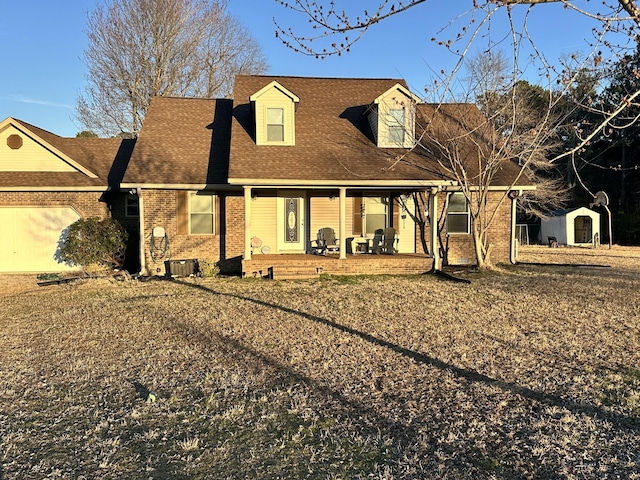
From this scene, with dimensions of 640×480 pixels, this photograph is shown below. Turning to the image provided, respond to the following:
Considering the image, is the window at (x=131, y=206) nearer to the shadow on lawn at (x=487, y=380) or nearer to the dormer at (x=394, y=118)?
the dormer at (x=394, y=118)

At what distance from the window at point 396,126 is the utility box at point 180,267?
7.41 m

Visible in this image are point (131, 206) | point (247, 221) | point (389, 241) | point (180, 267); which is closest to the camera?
point (247, 221)

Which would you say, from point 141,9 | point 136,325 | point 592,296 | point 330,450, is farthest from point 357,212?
point 141,9

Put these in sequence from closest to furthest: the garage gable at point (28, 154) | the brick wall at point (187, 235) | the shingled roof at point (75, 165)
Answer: the brick wall at point (187, 235), the shingled roof at point (75, 165), the garage gable at point (28, 154)

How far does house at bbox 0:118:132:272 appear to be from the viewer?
14.5 meters

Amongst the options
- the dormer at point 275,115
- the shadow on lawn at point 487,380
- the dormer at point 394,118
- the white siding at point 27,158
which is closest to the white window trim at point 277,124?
the dormer at point 275,115

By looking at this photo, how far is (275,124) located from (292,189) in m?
2.15

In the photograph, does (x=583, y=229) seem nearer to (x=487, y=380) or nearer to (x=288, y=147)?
(x=288, y=147)

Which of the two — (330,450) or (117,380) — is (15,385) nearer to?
(117,380)

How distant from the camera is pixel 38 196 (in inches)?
575

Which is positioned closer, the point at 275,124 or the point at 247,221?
the point at 247,221

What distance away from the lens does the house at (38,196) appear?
47.6 feet

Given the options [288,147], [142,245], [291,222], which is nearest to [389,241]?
[291,222]

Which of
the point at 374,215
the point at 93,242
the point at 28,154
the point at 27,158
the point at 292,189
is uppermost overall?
the point at 28,154
